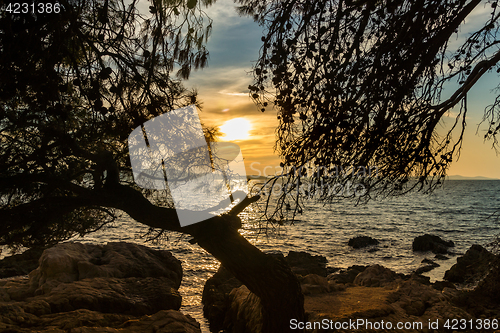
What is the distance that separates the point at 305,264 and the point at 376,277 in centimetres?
675

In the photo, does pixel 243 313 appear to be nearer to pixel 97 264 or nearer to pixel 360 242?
pixel 97 264

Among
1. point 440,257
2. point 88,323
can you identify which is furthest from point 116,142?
point 440,257

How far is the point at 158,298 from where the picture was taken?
7887 mm

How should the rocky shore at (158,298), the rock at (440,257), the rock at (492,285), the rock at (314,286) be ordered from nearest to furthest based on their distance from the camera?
the rocky shore at (158,298) → the rock at (314,286) → the rock at (492,285) → the rock at (440,257)

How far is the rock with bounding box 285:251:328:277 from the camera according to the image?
591 inches

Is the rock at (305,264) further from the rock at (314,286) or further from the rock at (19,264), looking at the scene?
the rock at (19,264)

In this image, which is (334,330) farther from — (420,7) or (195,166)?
(420,7)

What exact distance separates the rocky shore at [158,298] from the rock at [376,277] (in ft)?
0.10

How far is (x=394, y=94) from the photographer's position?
12.3 ft

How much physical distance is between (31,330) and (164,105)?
415 centimetres

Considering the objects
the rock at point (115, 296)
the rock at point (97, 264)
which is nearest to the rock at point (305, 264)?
the rock at point (97, 264)

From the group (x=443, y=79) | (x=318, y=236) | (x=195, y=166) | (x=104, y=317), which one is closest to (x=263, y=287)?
(x=195, y=166)

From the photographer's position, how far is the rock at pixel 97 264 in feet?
26.9

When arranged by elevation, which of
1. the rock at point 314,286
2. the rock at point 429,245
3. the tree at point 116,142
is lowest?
the rock at point 429,245
